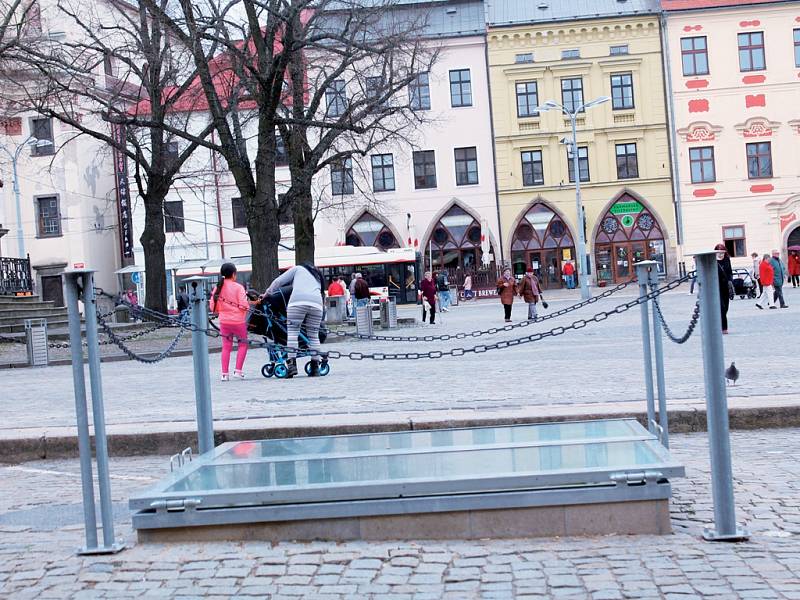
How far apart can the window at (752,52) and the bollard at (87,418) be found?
190 ft

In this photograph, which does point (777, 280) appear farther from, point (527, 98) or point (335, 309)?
point (527, 98)

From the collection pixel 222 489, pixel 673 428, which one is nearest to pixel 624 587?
pixel 222 489

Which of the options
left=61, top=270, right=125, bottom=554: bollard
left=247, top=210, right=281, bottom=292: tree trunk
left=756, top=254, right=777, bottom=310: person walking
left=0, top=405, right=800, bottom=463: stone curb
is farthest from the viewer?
left=756, top=254, right=777, bottom=310: person walking

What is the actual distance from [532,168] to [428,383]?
4715cm

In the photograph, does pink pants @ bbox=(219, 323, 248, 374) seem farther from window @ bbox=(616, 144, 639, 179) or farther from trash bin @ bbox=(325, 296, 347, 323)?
window @ bbox=(616, 144, 639, 179)

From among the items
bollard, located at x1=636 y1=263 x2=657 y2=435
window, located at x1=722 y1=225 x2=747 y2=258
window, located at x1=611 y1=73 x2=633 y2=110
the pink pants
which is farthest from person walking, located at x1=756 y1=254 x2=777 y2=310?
window, located at x1=611 y1=73 x2=633 y2=110

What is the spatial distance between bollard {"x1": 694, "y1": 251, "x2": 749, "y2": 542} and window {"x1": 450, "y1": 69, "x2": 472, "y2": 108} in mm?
56363

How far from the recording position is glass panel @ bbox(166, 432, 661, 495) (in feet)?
20.6

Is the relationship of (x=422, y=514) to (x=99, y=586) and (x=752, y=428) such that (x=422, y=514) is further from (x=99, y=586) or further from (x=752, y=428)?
(x=752, y=428)

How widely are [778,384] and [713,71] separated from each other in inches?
1997

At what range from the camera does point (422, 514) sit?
6074 mm

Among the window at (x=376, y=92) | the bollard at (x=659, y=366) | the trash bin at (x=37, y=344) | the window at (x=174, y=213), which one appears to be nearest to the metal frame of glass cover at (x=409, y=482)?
the bollard at (x=659, y=366)

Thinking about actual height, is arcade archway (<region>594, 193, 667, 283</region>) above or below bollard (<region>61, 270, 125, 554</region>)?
above

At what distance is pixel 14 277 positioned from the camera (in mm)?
38156
